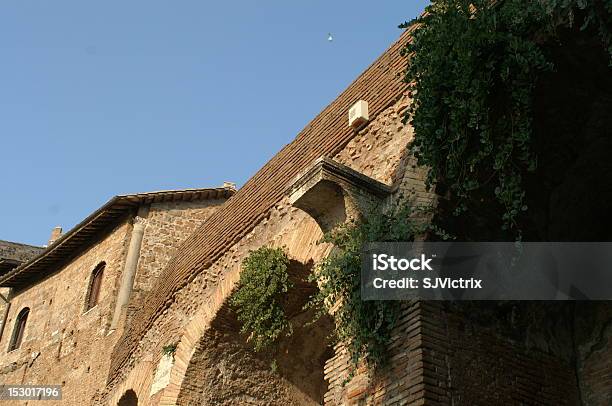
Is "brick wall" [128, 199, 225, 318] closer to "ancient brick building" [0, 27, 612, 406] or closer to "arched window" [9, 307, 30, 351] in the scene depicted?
"ancient brick building" [0, 27, 612, 406]

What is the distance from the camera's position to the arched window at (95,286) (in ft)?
46.0

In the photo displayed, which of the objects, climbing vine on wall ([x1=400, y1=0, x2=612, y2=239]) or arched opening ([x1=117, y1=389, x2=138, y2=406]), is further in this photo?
arched opening ([x1=117, y1=389, x2=138, y2=406])

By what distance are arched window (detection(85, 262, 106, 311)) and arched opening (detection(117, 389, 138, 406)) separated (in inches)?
146

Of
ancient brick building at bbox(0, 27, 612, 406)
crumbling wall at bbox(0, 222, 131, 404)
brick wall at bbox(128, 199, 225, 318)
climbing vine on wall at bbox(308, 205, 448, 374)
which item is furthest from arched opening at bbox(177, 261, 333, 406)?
brick wall at bbox(128, 199, 225, 318)

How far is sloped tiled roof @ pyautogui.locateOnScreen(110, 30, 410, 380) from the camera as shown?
7404 millimetres

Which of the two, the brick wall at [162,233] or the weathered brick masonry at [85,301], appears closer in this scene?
the weathered brick masonry at [85,301]

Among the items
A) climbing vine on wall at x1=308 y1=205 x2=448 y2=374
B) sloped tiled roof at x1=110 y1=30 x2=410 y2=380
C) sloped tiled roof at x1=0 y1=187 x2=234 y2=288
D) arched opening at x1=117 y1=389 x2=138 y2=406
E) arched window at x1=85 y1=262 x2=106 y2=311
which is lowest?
climbing vine on wall at x1=308 y1=205 x2=448 y2=374

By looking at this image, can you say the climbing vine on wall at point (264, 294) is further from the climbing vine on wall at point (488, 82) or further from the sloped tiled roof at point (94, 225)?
the sloped tiled roof at point (94, 225)

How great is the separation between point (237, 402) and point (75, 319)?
21.4ft

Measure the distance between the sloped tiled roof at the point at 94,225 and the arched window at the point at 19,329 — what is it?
A: 0.71 metres

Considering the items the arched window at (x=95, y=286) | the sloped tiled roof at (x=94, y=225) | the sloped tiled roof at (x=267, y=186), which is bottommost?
the sloped tiled roof at (x=267, y=186)

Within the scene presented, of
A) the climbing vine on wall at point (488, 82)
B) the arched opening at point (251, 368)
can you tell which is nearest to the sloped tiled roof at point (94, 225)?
the arched opening at point (251, 368)

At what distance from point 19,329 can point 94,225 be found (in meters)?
3.69

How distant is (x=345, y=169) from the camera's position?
6.12m
